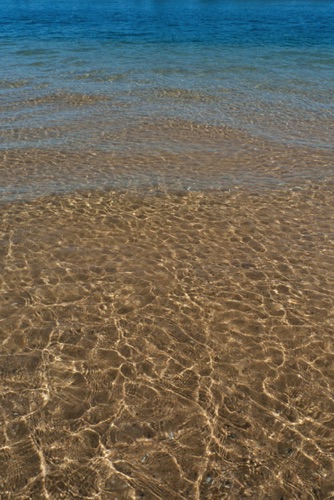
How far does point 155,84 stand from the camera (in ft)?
64.7

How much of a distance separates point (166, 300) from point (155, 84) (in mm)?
15633

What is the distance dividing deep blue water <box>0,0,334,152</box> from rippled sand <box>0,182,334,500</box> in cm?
601

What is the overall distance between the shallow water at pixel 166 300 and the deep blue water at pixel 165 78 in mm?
187

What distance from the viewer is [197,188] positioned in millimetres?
10578

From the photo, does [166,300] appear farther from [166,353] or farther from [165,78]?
[165,78]

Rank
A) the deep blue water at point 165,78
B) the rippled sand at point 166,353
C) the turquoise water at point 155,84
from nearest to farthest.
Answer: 1. the rippled sand at point 166,353
2. the turquoise water at point 155,84
3. the deep blue water at point 165,78

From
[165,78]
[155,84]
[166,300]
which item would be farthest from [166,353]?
[165,78]

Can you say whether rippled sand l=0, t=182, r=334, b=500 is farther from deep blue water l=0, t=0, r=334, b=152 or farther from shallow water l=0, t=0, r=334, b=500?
deep blue water l=0, t=0, r=334, b=152

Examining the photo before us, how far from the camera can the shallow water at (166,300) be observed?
15.1 feet

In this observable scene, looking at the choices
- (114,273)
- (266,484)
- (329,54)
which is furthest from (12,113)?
(329,54)

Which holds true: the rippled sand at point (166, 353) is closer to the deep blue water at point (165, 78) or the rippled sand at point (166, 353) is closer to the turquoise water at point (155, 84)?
the turquoise water at point (155, 84)

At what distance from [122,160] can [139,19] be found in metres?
38.2

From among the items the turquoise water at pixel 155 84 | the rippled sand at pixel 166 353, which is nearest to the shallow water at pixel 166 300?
the rippled sand at pixel 166 353

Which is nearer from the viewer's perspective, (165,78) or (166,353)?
(166,353)
